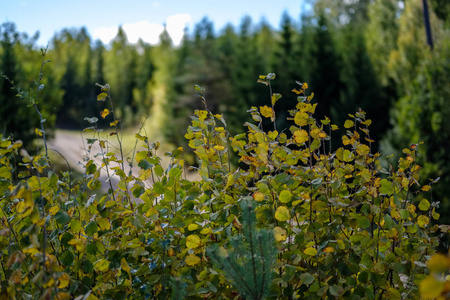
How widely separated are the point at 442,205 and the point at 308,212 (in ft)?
16.4

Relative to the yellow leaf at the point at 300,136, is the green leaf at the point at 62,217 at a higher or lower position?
lower

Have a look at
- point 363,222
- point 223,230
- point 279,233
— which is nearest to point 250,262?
point 279,233

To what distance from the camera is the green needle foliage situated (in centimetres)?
126

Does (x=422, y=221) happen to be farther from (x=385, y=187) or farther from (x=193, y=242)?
Result: (x=193, y=242)

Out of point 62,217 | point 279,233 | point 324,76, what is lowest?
point 324,76

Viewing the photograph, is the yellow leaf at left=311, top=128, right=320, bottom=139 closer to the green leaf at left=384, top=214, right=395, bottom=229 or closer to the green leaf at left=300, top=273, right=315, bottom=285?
the green leaf at left=384, top=214, right=395, bottom=229

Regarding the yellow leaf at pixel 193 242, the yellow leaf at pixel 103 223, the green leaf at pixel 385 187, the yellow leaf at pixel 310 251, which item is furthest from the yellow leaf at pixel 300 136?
the yellow leaf at pixel 103 223

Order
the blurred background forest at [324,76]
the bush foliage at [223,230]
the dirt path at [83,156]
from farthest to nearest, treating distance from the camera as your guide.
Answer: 1. the blurred background forest at [324,76]
2. the dirt path at [83,156]
3. the bush foliage at [223,230]

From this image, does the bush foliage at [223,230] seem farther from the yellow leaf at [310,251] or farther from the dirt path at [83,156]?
the dirt path at [83,156]

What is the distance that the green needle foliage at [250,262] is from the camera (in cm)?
126

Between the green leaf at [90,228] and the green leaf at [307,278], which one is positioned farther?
the green leaf at [90,228]

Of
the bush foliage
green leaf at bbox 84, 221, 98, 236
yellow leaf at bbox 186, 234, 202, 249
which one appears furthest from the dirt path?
yellow leaf at bbox 186, 234, 202, 249

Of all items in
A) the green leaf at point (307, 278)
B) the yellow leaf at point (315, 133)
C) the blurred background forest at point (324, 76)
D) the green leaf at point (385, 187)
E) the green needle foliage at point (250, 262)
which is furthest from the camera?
the blurred background forest at point (324, 76)

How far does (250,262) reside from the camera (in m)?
1.32
